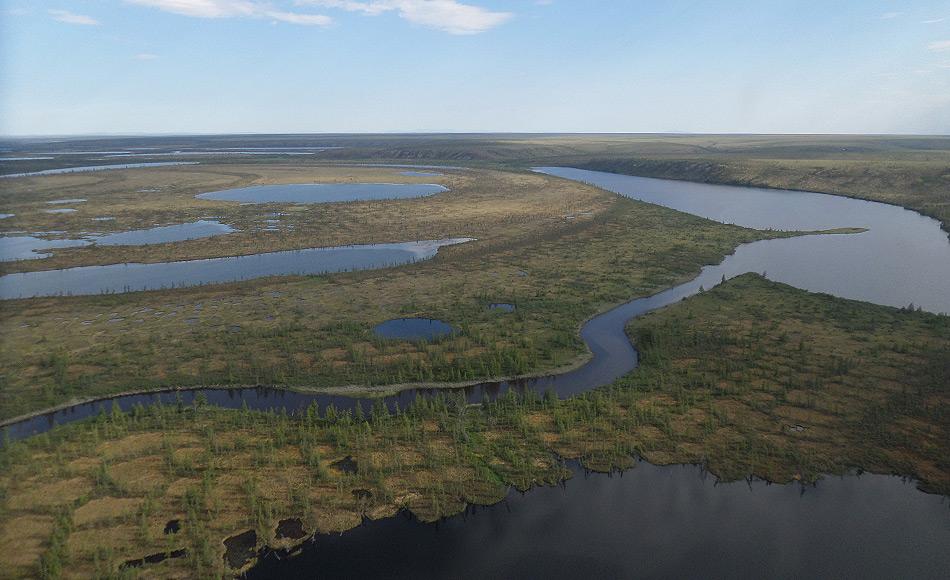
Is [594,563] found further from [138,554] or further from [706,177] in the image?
[706,177]

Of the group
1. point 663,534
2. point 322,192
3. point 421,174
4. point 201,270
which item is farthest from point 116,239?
point 421,174

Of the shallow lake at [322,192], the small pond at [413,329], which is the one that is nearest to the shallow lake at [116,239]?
the shallow lake at [322,192]

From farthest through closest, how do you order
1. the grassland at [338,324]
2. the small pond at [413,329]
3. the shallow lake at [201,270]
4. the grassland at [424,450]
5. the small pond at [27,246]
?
the small pond at [27,246] → the shallow lake at [201,270] → the small pond at [413,329] → the grassland at [338,324] → the grassland at [424,450]

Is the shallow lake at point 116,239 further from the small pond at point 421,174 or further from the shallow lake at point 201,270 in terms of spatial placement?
the small pond at point 421,174

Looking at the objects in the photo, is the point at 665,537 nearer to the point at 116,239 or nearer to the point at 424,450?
the point at 424,450

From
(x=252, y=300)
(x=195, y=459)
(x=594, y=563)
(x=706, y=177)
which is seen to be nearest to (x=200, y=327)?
(x=252, y=300)

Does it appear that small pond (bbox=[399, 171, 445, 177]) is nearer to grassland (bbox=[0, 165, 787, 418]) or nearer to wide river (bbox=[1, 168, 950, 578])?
grassland (bbox=[0, 165, 787, 418])

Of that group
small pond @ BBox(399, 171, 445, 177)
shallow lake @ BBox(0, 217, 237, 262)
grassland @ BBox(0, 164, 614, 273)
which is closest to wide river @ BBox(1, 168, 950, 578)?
Answer: grassland @ BBox(0, 164, 614, 273)
